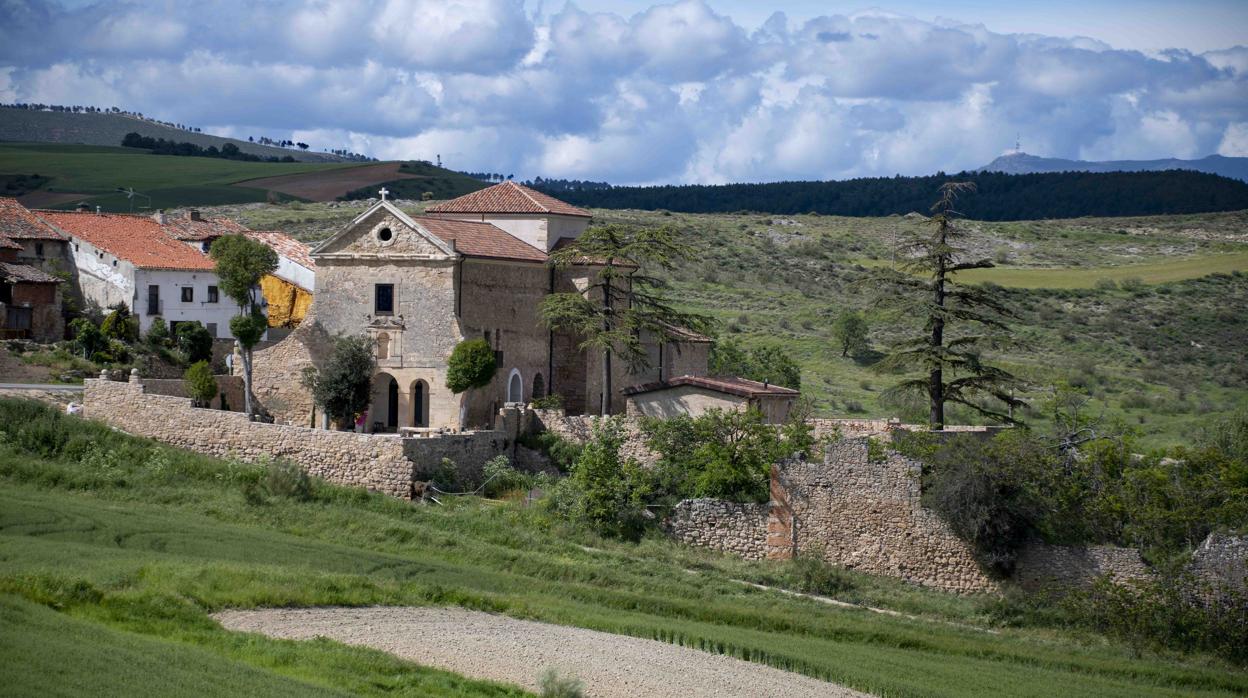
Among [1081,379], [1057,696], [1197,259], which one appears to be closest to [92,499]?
[1057,696]

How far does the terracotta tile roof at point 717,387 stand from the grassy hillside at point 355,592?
241 inches

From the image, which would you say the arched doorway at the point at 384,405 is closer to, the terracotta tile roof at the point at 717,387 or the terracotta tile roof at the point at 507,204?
the terracotta tile roof at the point at 717,387

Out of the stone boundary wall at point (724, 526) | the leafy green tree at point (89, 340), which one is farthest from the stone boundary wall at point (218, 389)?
the stone boundary wall at point (724, 526)

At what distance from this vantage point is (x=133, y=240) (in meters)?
53.8

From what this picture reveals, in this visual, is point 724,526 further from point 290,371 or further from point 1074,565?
point 290,371

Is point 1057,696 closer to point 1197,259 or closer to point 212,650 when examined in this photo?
point 212,650

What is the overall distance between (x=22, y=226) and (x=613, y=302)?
21.1 meters

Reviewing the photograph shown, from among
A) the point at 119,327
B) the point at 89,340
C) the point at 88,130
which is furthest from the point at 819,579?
the point at 88,130

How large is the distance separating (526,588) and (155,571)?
7.39 metres

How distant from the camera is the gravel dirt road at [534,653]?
23016 millimetres

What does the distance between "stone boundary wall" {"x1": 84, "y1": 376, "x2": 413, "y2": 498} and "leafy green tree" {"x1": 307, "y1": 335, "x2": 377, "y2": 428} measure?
255 cm

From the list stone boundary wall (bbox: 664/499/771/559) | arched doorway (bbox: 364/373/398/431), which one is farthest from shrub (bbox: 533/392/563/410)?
stone boundary wall (bbox: 664/499/771/559)

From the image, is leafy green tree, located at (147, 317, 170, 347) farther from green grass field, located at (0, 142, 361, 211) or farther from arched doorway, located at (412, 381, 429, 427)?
green grass field, located at (0, 142, 361, 211)

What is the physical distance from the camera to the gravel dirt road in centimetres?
2302
